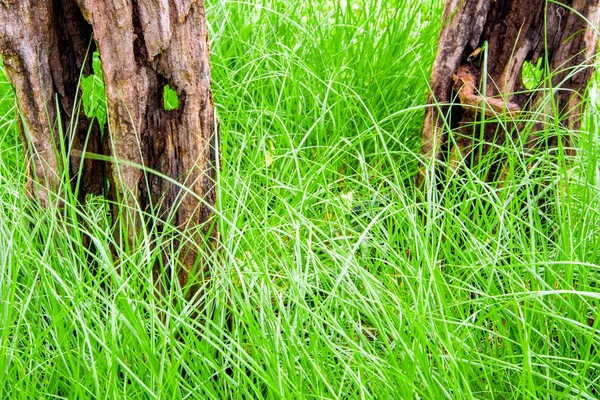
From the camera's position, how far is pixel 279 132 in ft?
8.40

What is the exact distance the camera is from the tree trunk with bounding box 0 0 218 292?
5.65ft

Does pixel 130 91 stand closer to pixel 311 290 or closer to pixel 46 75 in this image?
pixel 46 75

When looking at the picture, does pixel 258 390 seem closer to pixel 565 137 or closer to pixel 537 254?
pixel 537 254

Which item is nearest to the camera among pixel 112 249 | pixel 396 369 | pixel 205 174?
pixel 396 369

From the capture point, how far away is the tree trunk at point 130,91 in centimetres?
172

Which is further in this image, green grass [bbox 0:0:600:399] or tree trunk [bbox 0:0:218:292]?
tree trunk [bbox 0:0:218:292]

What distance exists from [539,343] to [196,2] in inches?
46.9

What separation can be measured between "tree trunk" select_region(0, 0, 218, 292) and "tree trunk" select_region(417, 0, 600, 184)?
0.80 meters

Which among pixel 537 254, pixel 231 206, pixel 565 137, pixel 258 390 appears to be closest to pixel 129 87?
pixel 231 206

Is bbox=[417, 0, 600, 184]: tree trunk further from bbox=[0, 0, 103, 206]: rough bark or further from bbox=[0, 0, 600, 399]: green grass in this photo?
bbox=[0, 0, 103, 206]: rough bark

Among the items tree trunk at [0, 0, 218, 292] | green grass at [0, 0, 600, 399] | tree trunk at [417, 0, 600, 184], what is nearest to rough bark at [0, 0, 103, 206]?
tree trunk at [0, 0, 218, 292]

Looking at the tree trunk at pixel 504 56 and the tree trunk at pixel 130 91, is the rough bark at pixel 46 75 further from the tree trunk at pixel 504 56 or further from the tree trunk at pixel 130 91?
the tree trunk at pixel 504 56

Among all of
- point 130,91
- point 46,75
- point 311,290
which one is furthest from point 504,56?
point 46,75

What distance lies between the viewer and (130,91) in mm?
1770
